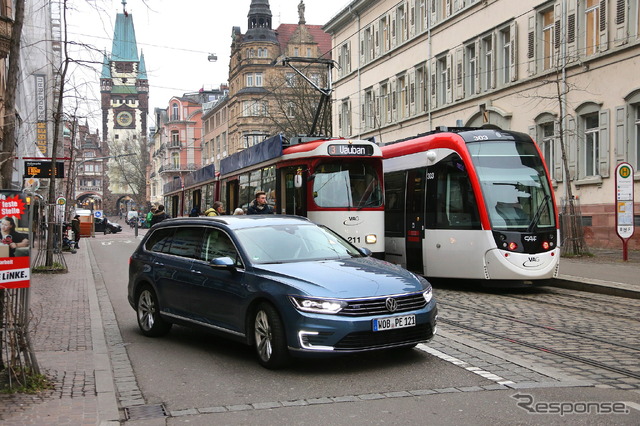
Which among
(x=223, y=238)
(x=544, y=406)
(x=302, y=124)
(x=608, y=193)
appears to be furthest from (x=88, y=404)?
(x=302, y=124)

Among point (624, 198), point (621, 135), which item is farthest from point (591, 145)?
point (624, 198)

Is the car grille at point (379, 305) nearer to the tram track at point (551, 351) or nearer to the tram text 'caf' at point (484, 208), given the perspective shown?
the tram track at point (551, 351)

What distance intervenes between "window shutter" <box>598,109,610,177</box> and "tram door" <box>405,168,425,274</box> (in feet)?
35.5

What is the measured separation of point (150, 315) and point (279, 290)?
3178 millimetres

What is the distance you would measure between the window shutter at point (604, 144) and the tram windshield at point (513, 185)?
1096cm

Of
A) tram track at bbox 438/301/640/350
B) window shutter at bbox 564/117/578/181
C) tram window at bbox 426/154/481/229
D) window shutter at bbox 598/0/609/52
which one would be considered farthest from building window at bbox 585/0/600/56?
tram track at bbox 438/301/640/350

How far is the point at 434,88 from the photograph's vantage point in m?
37.8

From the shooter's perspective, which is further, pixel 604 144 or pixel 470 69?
pixel 470 69

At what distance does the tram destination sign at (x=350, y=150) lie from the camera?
17266 millimetres

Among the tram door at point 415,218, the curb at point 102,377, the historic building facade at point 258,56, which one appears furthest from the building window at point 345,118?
the curb at point 102,377

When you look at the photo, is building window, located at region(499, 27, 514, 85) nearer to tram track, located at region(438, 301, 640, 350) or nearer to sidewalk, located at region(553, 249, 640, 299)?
sidewalk, located at region(553, 249, 640, 299)

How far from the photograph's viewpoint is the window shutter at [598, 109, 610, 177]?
25.1m

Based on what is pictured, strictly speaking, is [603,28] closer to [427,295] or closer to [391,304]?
[427,295]

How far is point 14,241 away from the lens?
21.9ft
